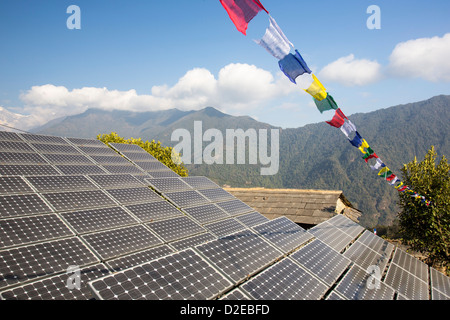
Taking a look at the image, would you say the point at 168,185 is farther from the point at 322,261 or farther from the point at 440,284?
the point at 440,284

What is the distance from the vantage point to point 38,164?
1130cm

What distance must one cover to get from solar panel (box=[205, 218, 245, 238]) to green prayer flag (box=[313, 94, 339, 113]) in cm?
509

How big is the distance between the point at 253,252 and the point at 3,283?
563cm

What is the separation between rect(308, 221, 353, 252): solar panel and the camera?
10.1m

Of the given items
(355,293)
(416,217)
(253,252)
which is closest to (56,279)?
(253,252)

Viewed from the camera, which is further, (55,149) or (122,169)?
(122,169)

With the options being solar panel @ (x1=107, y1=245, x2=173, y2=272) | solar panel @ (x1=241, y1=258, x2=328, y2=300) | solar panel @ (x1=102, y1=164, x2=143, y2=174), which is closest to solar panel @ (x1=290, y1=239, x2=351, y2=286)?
solar panel @ (x1=241, y1=258, x2=328, y2=300)

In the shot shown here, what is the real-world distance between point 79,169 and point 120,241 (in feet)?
21.9

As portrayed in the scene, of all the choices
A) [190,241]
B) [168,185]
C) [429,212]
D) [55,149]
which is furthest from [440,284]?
[55,149]

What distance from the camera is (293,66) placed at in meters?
6.05

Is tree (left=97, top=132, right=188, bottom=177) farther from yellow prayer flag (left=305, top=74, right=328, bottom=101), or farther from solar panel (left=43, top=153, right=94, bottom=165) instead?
yellow prayer flag (left=305, top=74, right=328, bottom=101)

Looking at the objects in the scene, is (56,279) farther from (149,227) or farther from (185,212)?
(185,212)

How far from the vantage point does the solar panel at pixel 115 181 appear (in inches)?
422

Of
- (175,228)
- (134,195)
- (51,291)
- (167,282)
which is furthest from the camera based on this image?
(134,195)
